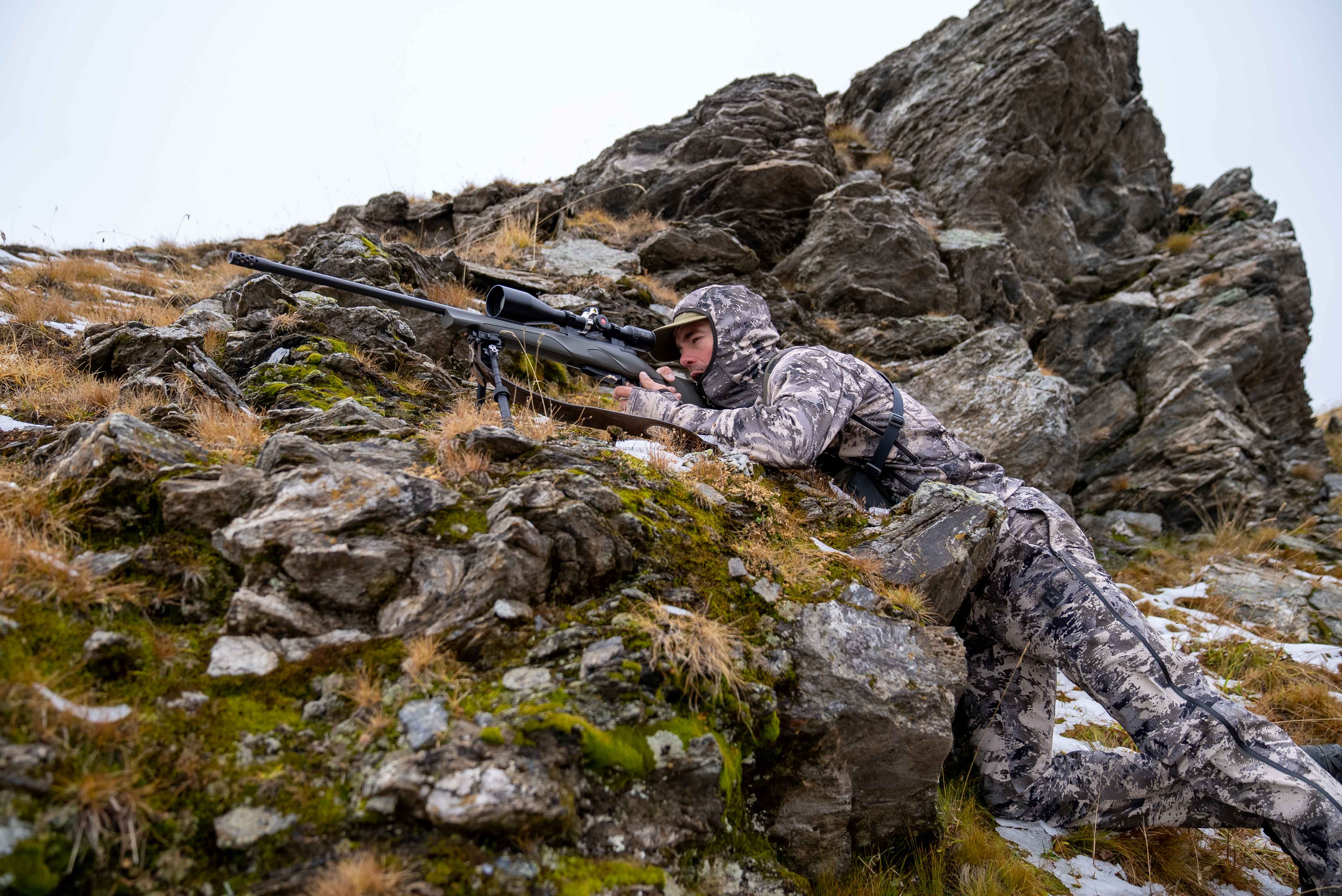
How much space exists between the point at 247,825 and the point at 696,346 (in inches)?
181

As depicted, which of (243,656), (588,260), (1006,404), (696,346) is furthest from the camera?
(588,260)

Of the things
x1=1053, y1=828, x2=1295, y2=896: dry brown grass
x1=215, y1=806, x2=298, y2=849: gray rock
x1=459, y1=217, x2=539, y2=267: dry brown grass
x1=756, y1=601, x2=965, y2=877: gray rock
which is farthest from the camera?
x1=459, y1=217, x2=539, y2=267: dry brown grass

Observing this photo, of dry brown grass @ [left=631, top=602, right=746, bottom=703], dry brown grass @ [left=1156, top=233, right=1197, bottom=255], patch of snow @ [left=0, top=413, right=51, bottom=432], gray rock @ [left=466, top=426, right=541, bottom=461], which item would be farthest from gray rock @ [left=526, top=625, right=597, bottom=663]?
dry brown grass @ [left=1156, top=233, right=1197, bottom=255]

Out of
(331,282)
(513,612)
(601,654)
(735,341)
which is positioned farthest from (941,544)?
(331,282)

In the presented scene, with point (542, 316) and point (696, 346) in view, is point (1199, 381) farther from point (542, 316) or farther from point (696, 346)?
point (542, 316)

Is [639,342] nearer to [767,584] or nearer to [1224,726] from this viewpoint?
[767,584]

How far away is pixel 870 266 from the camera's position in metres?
12.2

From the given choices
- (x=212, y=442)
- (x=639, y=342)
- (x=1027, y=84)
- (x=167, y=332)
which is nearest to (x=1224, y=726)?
(x=639, y=342)

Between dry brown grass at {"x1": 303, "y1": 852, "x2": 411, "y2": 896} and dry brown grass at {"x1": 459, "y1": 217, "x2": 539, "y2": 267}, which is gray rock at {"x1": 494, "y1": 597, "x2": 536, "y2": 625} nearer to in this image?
dry brown grass at {"x1": 303, "y1": 852, "x2": 411, "y2": 896}

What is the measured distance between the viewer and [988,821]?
4383mm

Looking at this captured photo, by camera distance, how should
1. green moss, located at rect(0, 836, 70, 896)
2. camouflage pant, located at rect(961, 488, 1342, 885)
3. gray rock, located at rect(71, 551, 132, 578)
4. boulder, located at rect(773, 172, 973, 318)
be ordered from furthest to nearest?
boulder, located at rect(773, 172, 973, 318)
camouflage pant, located at rect(961, 488, 1342, 885)
gray rock, located at rect(71, 551, 132, 578)
green moss, located at rect(0, 836, 70, 896)

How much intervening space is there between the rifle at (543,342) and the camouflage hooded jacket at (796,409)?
0.98ft

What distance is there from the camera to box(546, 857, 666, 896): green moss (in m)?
2.25

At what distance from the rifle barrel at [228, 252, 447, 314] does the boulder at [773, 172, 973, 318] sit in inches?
330
